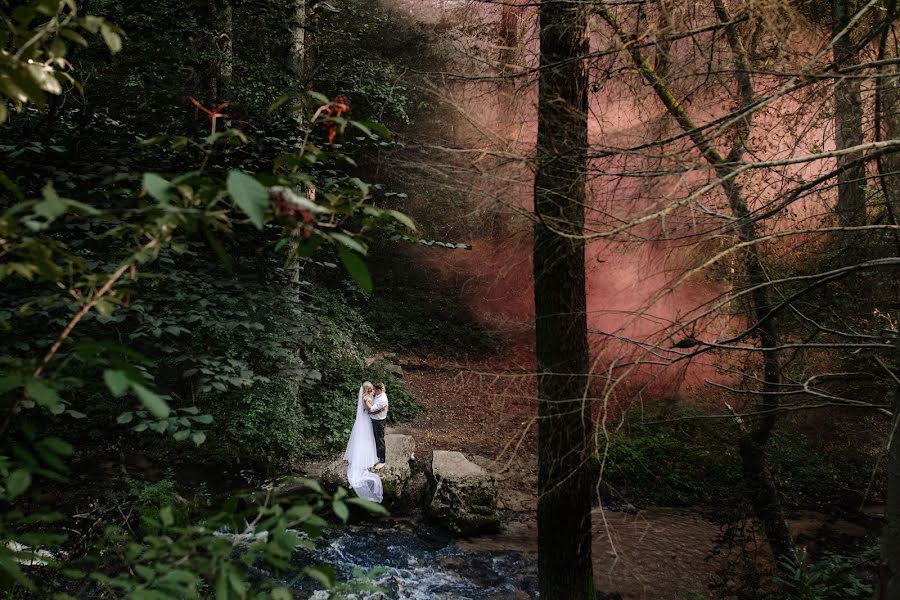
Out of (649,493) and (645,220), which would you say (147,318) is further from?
(649,493)

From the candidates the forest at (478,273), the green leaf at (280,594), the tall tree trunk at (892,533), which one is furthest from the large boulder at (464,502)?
the green leaf at (280,594)

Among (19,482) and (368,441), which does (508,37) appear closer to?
(19,482)

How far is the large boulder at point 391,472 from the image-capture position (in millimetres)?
8383

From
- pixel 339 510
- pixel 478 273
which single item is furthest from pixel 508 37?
pixel 339 510

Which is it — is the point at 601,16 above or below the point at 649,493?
above

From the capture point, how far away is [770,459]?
341 inches

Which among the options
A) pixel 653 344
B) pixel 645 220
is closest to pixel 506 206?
pixel 645 220

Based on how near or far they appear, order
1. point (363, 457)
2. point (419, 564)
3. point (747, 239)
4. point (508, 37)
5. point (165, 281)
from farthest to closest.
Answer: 1. point (363, 457)
2. point (419, 564)
3. point (508, 37)
4. point (165, 281)
5. point (747, 239)

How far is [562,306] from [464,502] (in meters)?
4.53

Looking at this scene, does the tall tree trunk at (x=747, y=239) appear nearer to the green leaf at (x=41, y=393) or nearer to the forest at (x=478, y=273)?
the forest at (x=478, y=273)

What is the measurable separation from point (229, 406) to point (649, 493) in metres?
6.84

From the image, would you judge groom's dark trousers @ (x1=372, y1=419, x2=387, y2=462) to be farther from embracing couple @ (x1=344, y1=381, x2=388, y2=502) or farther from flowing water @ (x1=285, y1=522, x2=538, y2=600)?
flowing water @ (x1=285, y1=522, x2=538, y2=600)

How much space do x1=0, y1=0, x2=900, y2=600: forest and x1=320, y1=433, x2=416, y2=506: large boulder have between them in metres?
0.10

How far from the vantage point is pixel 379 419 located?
8.66m
